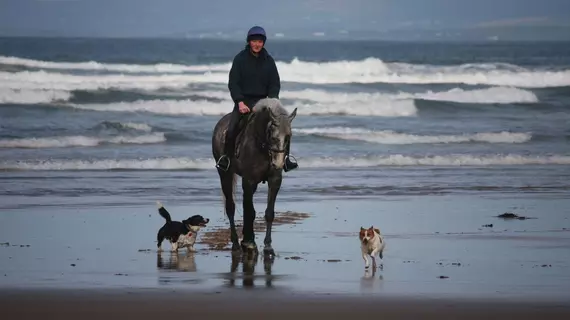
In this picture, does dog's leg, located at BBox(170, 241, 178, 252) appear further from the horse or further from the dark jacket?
the dark jacket

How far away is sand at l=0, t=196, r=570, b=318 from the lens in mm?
8398

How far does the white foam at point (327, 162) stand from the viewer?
2109cm

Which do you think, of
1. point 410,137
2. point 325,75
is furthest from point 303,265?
point 325,75

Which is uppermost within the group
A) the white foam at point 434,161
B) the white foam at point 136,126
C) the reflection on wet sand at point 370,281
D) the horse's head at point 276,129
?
the white foam at point 136,126

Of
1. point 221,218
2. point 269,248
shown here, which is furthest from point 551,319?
point 221,218

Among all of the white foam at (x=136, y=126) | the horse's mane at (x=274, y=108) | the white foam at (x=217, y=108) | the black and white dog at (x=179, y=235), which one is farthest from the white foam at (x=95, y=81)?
the horse's mane at (x=274, y=108)

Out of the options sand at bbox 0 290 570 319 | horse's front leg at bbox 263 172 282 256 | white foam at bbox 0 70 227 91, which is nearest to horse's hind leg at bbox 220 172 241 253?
horse's front leg at bbox 263 172 282 256

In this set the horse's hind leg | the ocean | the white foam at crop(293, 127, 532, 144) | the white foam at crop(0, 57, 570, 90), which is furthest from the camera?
the white foam at crop(0, 57, 570, 90)

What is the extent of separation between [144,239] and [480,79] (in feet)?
119

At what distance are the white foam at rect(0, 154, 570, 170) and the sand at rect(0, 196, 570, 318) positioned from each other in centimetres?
598

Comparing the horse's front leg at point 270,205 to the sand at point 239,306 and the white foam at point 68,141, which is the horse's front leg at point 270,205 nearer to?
the sand at point 239,306

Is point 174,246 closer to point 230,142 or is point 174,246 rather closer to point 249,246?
point 249,246

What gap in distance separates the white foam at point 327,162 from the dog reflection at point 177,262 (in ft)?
32.6

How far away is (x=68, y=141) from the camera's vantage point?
25.9 meters
